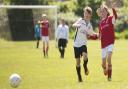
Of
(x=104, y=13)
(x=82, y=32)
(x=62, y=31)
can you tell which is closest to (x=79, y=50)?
(x=82, y=32)

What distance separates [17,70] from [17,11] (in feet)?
79.5

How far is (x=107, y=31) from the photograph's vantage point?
18359mm

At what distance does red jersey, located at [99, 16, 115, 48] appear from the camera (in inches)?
722

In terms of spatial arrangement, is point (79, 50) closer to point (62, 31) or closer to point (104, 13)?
point (104, 13)

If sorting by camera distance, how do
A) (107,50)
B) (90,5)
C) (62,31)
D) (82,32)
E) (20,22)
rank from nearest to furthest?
(82,32), (107,50), (62,31), (20,22), (90,5)

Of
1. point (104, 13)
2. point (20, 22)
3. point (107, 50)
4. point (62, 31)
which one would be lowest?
point (20, 22)

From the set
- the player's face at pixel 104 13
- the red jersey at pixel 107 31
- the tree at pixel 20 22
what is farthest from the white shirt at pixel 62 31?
the tree at pixel 20 22

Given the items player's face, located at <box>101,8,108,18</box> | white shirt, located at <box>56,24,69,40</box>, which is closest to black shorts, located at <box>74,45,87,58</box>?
player's face, located at <box>101,8,108,18</box>

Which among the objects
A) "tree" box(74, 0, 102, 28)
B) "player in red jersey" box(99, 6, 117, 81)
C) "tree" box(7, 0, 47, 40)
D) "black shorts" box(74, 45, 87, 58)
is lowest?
"tree" box(74, 0, 102, 28)

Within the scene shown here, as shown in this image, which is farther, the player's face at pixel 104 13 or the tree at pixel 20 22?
the tree at pixel 20 22

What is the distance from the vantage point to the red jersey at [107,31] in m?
18.3

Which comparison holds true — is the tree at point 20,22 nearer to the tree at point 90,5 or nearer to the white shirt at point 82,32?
the tree at point 90,5

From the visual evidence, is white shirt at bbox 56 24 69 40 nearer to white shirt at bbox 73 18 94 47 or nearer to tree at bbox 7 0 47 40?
white shirt at bbox 73 18 94 47

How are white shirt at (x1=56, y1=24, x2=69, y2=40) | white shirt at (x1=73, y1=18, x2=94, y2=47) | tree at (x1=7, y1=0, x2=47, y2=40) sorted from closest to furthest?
white shirt at (x1=73, y1=18, x2=94, y2=47) → white shirt at (x1=56, y1=24, x2=69, y2=40) → tree at (x1=7, y1=0, x2=47, y2=40)
